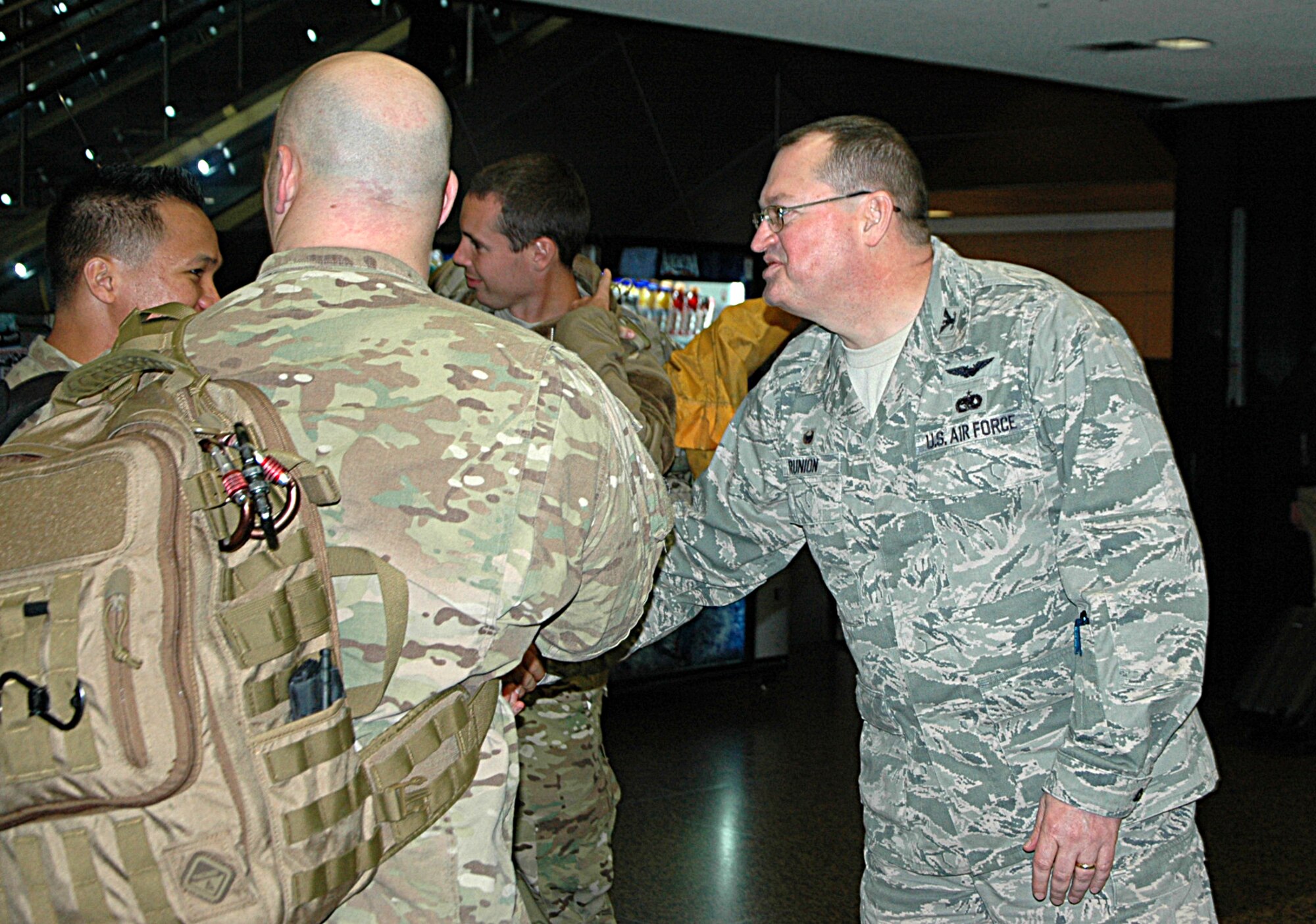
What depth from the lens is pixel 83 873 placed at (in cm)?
120

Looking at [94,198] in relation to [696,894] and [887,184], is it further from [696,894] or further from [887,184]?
[696,894]

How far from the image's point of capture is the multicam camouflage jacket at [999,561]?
5.90ft

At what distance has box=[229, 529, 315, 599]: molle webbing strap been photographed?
1.21 m

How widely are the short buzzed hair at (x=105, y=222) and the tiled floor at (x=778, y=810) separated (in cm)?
232

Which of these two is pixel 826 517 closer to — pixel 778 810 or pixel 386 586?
pixel 386 586

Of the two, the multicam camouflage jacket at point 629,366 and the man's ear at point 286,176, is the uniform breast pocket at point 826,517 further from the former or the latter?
the man's ear at point 286,176

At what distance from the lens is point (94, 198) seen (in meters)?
2.27

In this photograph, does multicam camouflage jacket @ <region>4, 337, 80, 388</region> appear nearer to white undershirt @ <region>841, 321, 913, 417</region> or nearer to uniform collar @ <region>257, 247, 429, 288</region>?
uniform collar @ <region>257, 247, 429, 288</region>

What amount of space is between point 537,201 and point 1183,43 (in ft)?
8.61

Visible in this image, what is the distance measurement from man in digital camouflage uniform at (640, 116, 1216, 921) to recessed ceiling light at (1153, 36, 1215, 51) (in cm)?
256

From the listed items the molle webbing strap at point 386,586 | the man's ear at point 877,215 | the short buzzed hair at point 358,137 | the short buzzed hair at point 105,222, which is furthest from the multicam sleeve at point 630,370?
the molle webbing strap at point 386,586

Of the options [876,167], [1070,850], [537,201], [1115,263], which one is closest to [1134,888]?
[1070,850]

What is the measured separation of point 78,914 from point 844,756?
13.8ft

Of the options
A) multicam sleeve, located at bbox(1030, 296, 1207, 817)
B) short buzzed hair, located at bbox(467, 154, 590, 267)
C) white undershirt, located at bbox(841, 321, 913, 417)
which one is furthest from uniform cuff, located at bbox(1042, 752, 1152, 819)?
short buzzed hair, located at bbox(467, 154, 590, 267)
